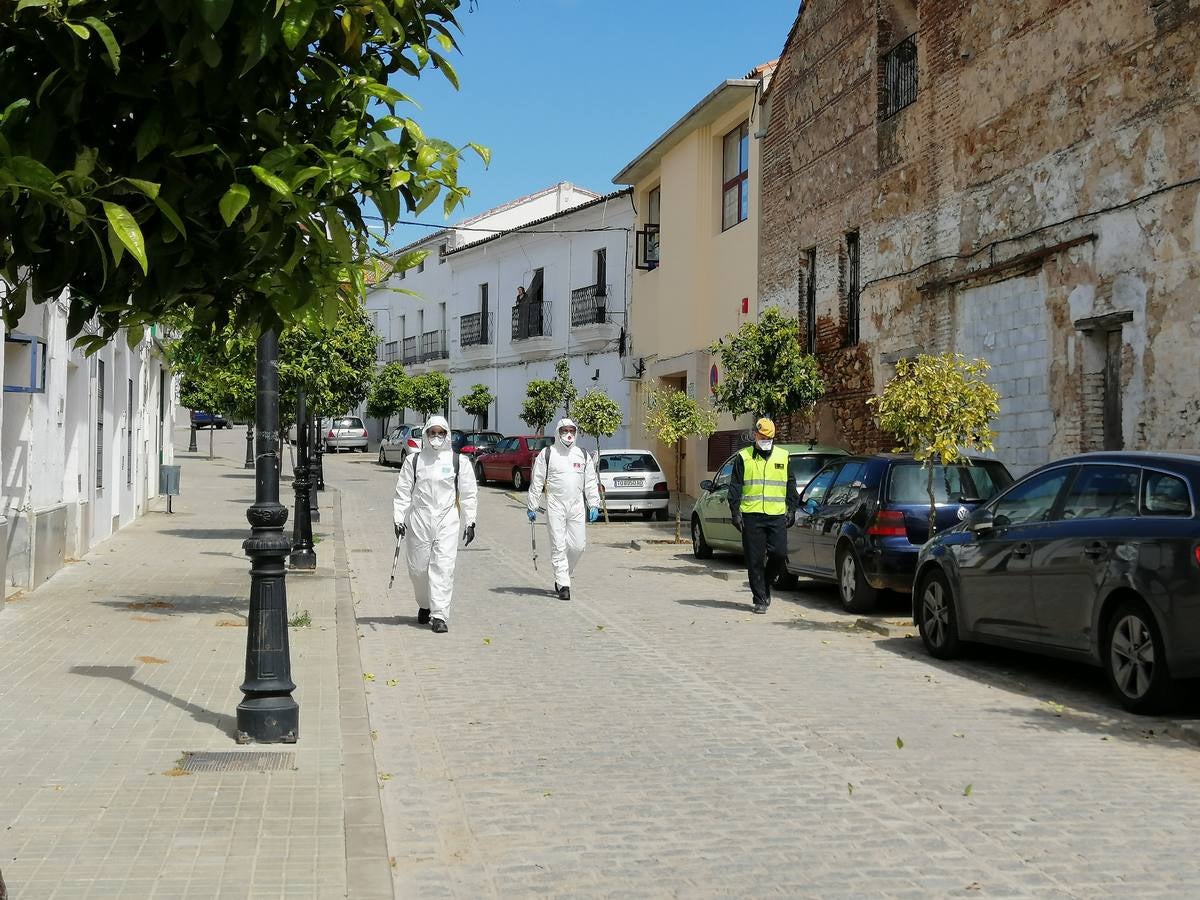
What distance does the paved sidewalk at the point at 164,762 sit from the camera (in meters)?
5.05

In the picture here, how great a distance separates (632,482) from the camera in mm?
27875

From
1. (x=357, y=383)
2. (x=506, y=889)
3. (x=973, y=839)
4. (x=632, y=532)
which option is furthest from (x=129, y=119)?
(x=632, y=532)

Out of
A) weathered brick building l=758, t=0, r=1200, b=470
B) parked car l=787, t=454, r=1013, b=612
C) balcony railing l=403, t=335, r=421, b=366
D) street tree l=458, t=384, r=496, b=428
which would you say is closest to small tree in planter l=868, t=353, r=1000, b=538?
parked car l=787, t=454, r=1013, b=612

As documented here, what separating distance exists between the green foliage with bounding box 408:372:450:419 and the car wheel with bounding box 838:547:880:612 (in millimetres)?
37658

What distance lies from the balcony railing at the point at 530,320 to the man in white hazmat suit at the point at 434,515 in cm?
3007

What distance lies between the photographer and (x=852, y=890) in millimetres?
5008

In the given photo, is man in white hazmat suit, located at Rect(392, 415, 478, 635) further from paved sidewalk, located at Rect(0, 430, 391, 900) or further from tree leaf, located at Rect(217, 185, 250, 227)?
tree leaf, located at Rect(217, 185, 250, 227)

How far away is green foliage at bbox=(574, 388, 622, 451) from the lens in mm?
33781

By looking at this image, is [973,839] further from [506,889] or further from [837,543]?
[837,543]

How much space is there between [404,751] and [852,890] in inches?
125

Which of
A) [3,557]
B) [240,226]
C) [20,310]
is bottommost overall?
[3,557]

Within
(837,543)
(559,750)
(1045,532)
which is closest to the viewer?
(559,750)

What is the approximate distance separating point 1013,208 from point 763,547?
6551 millimetres

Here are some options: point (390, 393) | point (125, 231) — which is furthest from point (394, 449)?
point (125, 231)
